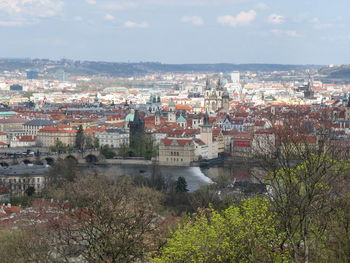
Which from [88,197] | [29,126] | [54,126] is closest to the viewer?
[88,197]

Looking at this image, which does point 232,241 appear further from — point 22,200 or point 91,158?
point 91,158

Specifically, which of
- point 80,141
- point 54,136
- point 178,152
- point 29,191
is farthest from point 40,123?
point 29,191

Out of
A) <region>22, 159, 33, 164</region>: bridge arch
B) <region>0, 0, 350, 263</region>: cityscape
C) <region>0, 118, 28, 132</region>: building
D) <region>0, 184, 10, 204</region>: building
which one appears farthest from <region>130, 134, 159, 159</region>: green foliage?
<region>0, 184, 10, 204</region>: building

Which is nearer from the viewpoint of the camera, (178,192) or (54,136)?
(178,192)

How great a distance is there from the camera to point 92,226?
8727 millimetres

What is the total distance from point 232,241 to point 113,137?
3614 centimetres

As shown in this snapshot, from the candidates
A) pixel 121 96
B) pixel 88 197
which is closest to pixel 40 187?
pixel 88 197

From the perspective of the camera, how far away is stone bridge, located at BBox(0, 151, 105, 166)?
35781 mm

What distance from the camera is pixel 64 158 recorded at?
37.5m

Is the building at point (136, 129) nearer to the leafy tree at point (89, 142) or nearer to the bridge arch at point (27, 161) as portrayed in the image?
the leafy tree at point (89, 142)

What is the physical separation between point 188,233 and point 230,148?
109ft

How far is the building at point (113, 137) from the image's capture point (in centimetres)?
4359

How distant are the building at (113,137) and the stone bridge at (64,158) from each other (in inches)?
147

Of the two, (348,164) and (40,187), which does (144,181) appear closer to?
(40,187)
